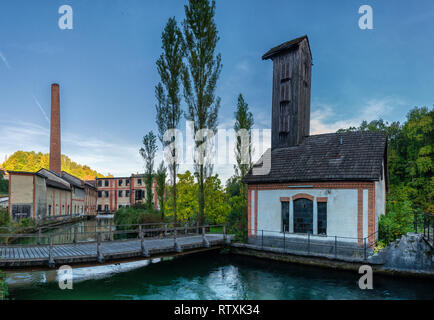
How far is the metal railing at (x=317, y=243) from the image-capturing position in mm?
14750

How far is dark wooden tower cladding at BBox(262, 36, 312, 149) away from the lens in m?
20.1

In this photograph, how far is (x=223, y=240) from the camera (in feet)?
60.5

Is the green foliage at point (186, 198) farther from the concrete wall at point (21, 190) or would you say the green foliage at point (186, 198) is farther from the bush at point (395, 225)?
the concrete wall at point (21, 190)

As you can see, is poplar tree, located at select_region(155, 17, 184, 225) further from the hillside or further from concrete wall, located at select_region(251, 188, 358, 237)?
the hillside

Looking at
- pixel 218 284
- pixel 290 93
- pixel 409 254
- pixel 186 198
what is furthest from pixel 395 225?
pixel 186 198

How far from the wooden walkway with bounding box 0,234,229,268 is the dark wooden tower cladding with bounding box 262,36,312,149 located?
883 centimetres

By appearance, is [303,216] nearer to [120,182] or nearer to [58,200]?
[58,200]

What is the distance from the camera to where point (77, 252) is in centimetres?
1302

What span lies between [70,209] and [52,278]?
1566 inches

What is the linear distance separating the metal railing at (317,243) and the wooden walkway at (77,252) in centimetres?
357

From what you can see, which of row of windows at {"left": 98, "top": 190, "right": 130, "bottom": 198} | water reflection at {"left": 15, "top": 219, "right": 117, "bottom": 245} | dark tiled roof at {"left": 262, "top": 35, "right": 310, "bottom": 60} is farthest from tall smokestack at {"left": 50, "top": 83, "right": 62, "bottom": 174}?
dark tiled roof at {"left": 262, "top": 35, "right": 310, "bottom": 60}

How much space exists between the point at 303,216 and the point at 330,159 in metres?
3.52
